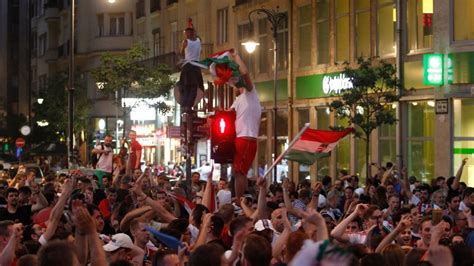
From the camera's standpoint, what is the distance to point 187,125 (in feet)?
63.3

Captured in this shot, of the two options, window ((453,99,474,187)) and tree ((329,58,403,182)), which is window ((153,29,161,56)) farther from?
window ((453,99,474,187))

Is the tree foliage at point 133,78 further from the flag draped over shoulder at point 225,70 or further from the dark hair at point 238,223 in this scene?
the dark hair at point 238,223

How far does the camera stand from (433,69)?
98.6ft

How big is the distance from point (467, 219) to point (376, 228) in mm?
2247

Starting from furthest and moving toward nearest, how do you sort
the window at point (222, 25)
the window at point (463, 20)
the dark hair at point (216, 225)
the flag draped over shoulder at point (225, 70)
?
the window at point (222, 25)
the window at point (463, 20)
the flag draped over shoulder at point (225, 70)
the dark hair at point (216, 225)

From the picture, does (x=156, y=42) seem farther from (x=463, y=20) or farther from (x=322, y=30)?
(x=463, y=20)

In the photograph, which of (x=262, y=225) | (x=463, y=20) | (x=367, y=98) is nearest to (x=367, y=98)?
(x=367, y=98)

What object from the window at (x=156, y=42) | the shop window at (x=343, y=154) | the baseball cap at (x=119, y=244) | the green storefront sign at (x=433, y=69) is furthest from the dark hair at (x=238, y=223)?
the window at (x=156, y=42)

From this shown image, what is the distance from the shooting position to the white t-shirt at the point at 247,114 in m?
15.7

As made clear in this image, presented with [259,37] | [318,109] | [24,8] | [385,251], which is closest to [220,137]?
[385,251]

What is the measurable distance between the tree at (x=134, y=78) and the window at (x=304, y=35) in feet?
33.9

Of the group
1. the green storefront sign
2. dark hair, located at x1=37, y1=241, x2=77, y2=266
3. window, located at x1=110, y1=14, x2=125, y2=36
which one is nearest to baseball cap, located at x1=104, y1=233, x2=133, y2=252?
dark hair, located at x1=37, y1=241, x2=77, y2=266

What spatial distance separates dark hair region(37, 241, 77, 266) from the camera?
663 centimetres

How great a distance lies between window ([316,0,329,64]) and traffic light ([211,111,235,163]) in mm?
21617
